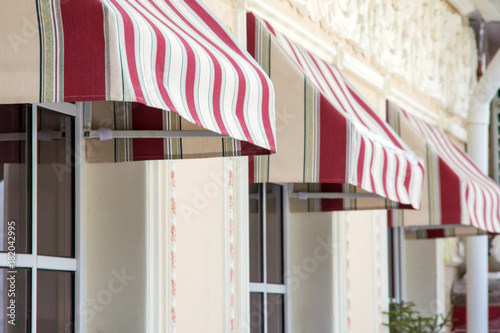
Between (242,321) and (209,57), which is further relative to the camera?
(242,321)

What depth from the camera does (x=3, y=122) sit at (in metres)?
2.85

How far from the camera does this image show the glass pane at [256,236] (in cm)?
462

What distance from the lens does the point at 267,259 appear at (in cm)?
481

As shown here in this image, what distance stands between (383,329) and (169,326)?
118 inches

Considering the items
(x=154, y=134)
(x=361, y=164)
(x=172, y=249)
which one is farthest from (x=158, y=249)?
(x=361, y=164)

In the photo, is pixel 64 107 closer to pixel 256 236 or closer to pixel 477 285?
pixel 256 236

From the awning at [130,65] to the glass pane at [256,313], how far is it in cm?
197

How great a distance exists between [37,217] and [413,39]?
468cm

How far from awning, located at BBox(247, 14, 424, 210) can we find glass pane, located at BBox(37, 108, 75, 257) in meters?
0.96

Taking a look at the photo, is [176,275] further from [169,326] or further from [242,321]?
[242,321]

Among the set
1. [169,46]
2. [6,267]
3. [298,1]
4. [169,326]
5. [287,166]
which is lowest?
[169,326]

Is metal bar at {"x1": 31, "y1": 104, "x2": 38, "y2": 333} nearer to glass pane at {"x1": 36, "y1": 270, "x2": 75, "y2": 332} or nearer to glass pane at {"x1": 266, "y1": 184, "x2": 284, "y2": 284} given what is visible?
glass pane at {"x1": 36, "y1": 270, "x2": 75, "y2": 332}

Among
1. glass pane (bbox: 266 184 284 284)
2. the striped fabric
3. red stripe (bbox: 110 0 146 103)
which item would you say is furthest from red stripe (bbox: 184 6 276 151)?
the striped fabric

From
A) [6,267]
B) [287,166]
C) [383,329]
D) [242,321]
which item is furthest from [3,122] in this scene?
[383,329]
